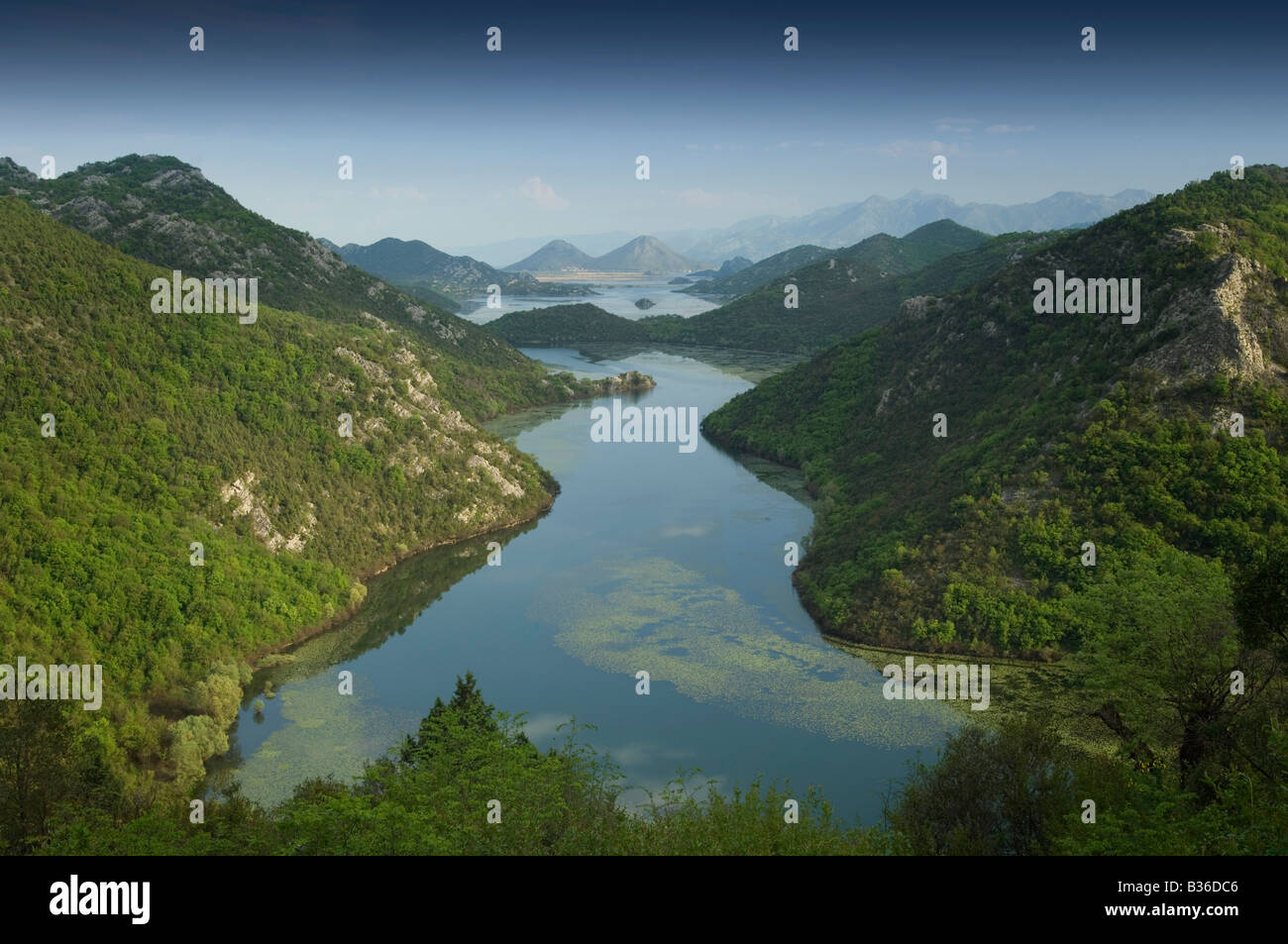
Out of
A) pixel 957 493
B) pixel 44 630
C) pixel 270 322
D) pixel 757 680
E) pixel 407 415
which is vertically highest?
pixel 270 322

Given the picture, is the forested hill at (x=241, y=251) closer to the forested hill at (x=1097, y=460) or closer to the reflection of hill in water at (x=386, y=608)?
the reflection of hill in water at (x=386, y=608)

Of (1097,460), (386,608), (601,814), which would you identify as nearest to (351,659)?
(386,608)

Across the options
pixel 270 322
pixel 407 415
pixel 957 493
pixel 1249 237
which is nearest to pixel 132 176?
pixel 270 322

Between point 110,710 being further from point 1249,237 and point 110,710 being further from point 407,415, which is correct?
point 1249,237

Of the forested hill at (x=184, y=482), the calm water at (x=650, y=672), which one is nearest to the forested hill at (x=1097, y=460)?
the calm water at (x=650, y=672)

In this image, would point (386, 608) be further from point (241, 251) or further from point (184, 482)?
point (241, 251)
